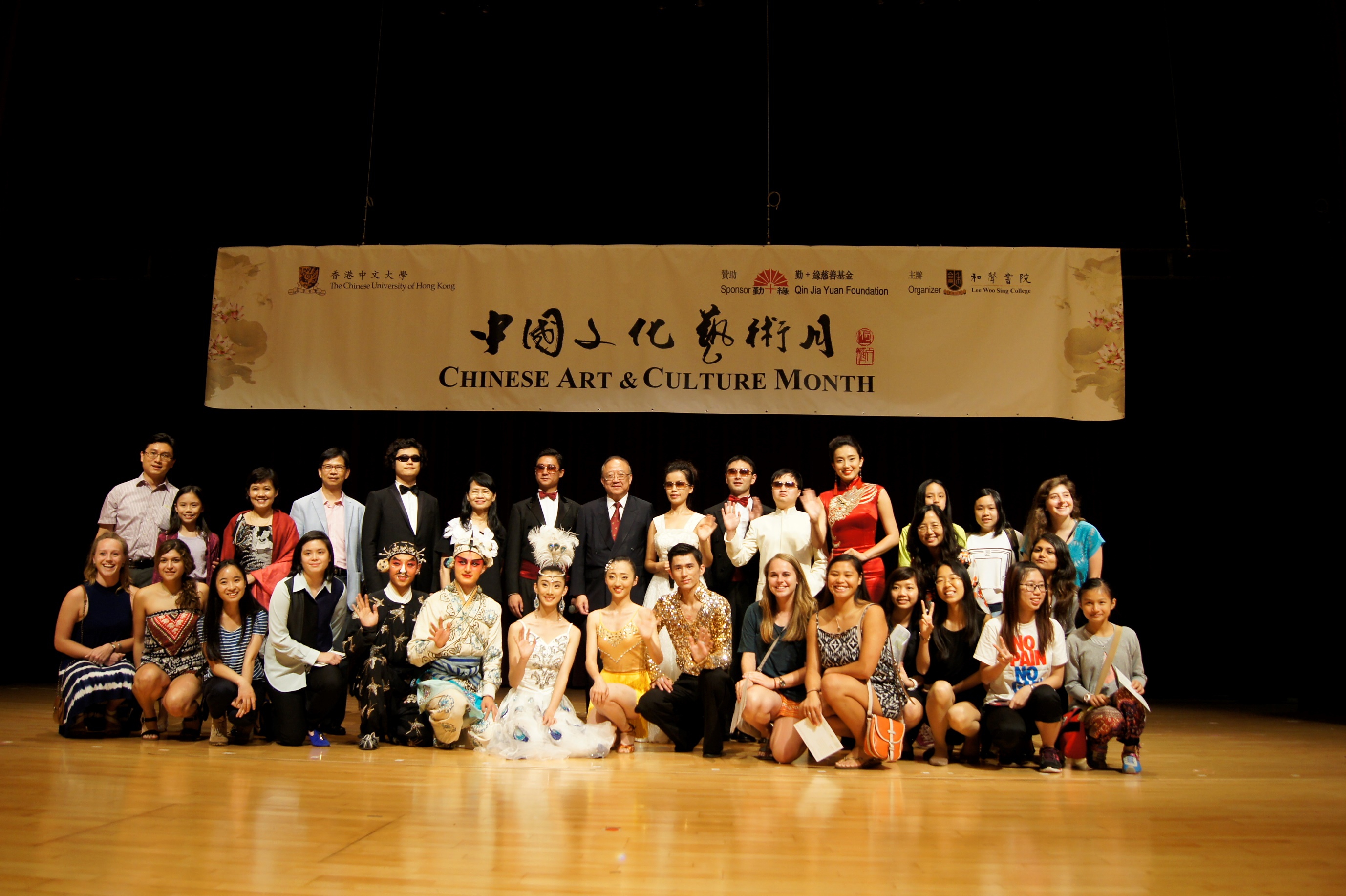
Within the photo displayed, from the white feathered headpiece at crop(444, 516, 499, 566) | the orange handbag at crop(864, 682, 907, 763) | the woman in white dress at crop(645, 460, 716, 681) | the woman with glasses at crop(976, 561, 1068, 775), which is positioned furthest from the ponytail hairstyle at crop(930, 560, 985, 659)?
the white feathered headpiece at crop(444, 516, 499, 566)

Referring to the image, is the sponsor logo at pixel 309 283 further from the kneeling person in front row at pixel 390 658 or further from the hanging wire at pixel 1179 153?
the hanging wire at pixel 1179 153

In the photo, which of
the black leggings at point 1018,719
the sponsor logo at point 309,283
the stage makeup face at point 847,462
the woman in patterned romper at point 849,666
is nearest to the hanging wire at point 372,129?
the sponsor logo at point 309,283

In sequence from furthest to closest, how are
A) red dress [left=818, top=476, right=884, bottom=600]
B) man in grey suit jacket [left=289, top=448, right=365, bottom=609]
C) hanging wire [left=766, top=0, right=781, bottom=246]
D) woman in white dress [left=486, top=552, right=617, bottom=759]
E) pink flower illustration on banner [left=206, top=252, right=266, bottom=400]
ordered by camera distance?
pink flower illustration on banner [left=206, top=252, right=266, bottom=400] → hanging wire [left=766, top=0, right=781, bottom=246] → man in grey suit jacket [left=289, top=448, right=365, bottom=609] → red dress [left=818, top=476, right=884, bottom=600] → woman in white dress [left=486, top=552, right=617, bottom=759]

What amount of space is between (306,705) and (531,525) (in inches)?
48.5

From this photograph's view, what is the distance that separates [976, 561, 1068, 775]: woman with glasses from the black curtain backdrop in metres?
1.72

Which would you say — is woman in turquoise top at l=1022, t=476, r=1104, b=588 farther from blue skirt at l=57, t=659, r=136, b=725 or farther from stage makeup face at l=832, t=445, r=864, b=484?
blue skirt at l=57, t=659, r=136, b=725

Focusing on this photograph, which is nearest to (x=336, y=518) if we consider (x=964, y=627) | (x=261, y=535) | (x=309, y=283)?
(x=261, y=535)

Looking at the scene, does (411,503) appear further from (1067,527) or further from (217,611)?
(1067,527)

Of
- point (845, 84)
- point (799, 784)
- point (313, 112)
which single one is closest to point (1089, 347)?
point (845, 84)

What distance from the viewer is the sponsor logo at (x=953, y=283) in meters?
4.98

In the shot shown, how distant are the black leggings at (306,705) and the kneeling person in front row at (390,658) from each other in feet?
0.31

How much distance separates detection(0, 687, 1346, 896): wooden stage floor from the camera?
1.90 meters

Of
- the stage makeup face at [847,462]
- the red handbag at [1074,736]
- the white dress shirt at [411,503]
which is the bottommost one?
the red handbag at [1074,736]

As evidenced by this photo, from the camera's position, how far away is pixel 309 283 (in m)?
5.20
